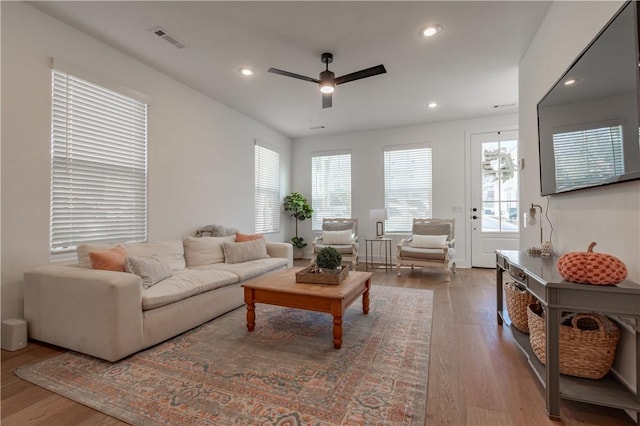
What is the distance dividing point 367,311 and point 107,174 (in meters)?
3.11

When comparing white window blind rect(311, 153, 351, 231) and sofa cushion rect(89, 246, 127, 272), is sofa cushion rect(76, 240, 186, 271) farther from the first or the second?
white window blind rect(311, 153, 351, 231)

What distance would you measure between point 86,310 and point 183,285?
0.69m

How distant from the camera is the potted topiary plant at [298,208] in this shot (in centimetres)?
627

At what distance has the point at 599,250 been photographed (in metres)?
1.83

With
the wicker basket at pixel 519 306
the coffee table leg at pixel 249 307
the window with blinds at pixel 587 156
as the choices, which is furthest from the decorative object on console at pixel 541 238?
the coffee table leg at pixel 249 307

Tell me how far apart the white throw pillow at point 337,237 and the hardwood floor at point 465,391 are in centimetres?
275

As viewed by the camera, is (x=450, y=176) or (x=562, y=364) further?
(x=450, y=176)

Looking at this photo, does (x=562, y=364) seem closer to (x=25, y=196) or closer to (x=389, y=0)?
(x=389, y=0)

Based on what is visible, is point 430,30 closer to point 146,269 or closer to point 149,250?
point 146,269

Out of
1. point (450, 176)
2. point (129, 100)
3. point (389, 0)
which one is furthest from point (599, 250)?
point (129, 100)

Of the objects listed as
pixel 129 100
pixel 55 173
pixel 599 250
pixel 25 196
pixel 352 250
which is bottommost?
pixel 352 250

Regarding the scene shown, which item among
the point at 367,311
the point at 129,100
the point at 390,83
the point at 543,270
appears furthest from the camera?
the point at 390,83

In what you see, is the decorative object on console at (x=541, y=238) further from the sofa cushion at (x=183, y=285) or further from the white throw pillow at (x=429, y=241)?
the sofa cushion at (x=183, y=285)

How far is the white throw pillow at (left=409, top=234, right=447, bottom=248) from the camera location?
15.9ft
